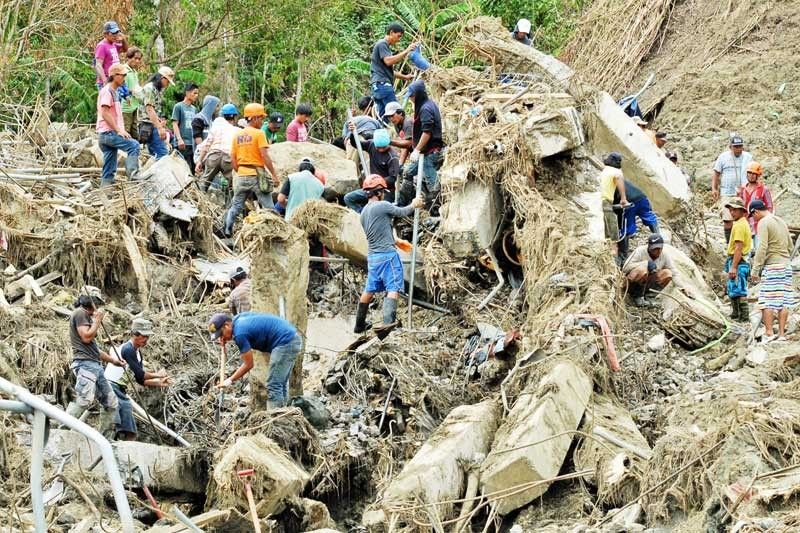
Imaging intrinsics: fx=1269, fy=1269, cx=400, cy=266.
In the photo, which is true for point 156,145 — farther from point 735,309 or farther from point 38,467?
point 38,467

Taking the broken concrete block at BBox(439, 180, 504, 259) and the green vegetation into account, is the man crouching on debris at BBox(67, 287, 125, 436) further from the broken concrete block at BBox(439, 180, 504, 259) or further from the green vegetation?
the green vegetation

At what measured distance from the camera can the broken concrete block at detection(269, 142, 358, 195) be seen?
51.9ft

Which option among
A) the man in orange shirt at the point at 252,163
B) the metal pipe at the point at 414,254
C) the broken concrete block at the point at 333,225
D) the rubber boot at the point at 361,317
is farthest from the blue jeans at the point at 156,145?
the rubber boot at the point at 361,317

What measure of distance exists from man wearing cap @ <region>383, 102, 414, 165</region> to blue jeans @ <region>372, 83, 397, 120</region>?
1.95 ft

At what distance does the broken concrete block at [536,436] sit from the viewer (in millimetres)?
9625

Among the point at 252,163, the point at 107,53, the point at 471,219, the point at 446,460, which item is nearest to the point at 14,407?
the point at 446,460

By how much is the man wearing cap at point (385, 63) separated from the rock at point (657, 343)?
15.5 feet

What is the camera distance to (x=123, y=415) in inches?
439

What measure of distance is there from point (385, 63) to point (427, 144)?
201cm

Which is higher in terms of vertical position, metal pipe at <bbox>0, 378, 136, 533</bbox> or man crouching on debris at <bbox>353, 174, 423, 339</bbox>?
metal pipe at <bbox>0, 378, 136, 533</bbox>

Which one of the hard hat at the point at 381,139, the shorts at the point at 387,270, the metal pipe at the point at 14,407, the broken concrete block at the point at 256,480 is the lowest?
the broken concrete block at the point at 256,480

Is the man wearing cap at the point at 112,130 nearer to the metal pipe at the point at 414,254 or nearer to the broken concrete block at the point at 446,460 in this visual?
the metal pipe at the point at 414,254

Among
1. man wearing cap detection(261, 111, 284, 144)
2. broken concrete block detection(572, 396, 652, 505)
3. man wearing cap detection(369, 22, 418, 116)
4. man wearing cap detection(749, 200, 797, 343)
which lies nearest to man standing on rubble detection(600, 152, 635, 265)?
man wearing cap detection(749, 200, 797, 343)

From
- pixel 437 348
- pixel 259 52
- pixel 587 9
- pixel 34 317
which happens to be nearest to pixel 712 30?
pixel 587 9
